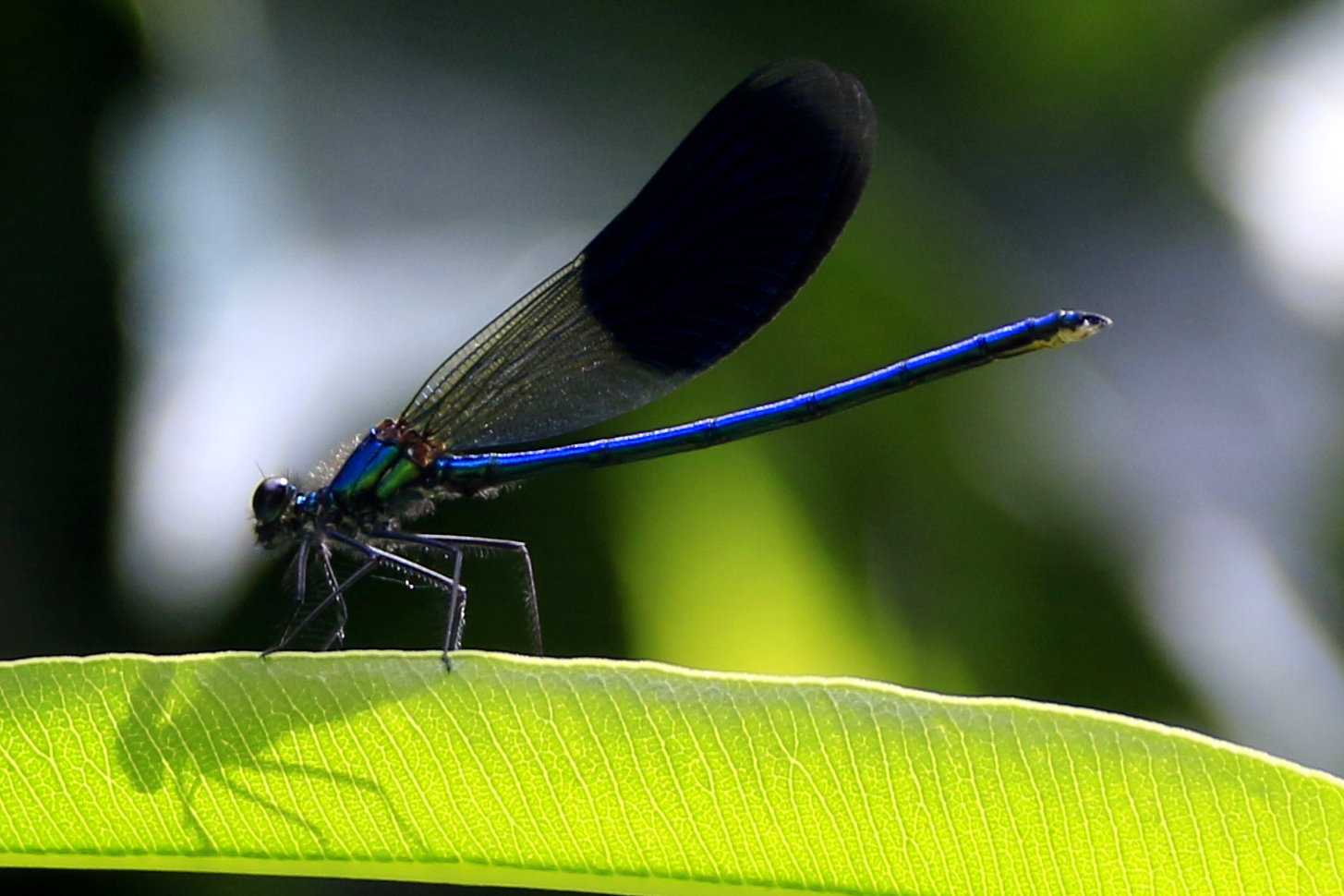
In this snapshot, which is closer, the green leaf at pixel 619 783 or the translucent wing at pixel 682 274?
the green leaf at pixel 619 783

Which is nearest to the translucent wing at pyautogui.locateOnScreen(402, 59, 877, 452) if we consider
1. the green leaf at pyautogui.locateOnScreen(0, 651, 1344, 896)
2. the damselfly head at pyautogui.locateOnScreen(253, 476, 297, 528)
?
the damselfly head at pyautogui.locateOnScreen(253, 476, 297, 528)

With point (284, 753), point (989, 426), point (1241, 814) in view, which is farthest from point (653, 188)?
point (1241, 814)

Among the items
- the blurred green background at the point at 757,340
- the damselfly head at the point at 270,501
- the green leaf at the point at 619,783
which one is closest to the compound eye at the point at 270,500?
the damselfly head at the point at 270,501

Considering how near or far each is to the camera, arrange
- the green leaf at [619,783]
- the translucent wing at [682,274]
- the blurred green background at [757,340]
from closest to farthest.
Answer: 1. the green leaf at [619,783]
2. the translucent wing at [682,274]
3. the blurred green background at [757,340]

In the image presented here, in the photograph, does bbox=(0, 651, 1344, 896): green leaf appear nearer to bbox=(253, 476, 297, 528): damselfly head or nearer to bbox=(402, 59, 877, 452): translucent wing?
bbox=(253, 476, 297, 528): damselfly head

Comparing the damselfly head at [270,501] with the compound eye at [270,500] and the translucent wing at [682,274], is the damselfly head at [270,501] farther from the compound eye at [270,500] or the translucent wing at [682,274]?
the translucent wing at [682,274]

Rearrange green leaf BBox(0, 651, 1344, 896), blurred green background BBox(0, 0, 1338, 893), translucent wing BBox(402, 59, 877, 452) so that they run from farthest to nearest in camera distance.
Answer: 1. blurred green background BBox(0, 0, 1338, 893)
2. translucent wing BBox(402, 59, 877, 452)
3. green leaf BBox(0, 651, 1344, 896)

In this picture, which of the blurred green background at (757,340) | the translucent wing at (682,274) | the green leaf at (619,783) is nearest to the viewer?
the green leaf at (619,783)

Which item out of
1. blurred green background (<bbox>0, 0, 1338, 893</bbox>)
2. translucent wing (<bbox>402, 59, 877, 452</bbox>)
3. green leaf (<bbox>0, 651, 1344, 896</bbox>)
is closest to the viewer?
green leaf (<bbox>0, 651, 1344, 896</bbox>)

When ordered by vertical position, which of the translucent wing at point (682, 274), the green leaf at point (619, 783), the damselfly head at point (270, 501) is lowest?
the green leaf at point (619, 783)
